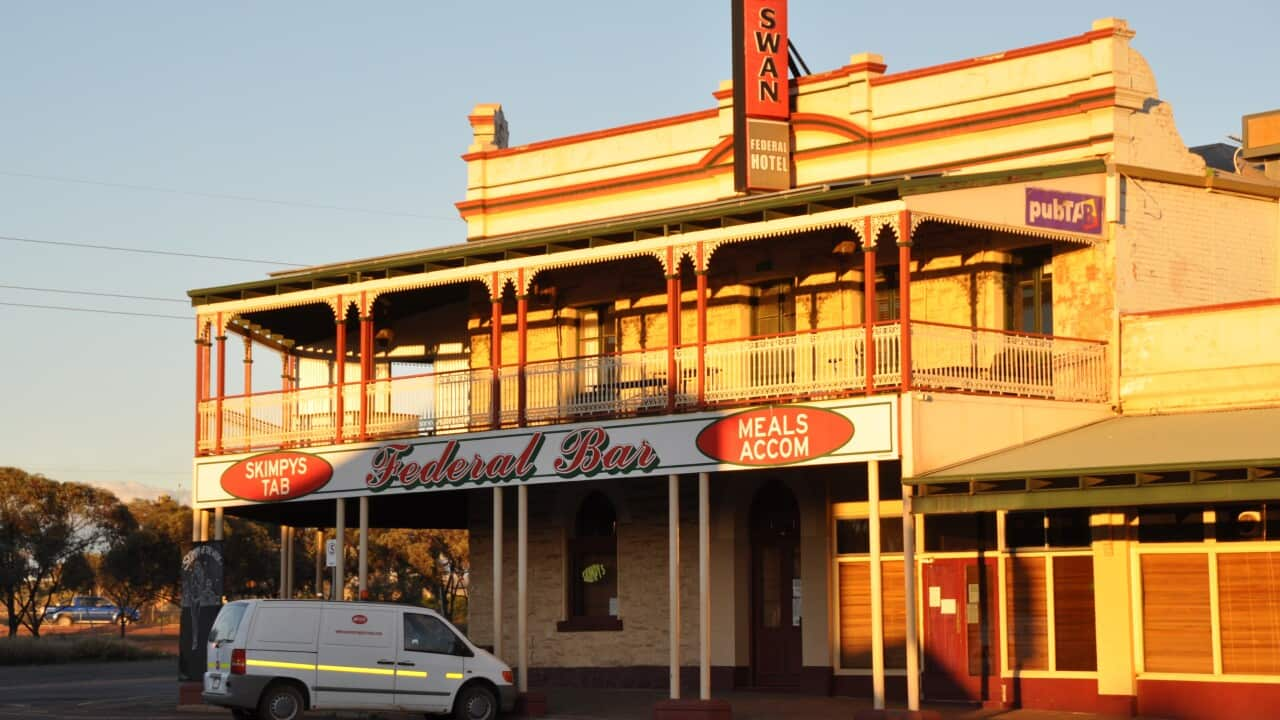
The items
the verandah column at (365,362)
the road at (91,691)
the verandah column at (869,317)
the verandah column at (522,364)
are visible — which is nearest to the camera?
the verandah column at (869,317)

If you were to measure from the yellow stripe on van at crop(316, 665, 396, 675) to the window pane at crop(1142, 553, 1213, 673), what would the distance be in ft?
33.5

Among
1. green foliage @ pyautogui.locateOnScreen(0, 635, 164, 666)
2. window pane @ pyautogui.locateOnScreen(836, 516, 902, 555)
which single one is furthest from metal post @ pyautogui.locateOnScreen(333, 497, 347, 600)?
green foliage @ pyautogui.locateOnScreen(0, 635, 164, 666)

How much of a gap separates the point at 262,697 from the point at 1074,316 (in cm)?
1257

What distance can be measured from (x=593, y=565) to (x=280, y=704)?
9.43 metres

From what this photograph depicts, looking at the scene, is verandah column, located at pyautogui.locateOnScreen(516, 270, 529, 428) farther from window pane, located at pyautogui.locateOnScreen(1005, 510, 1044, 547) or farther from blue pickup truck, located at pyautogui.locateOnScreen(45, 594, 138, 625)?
blue pickup truck, located at pyautogui.locateOnScreen(45, 594, 138, 625)

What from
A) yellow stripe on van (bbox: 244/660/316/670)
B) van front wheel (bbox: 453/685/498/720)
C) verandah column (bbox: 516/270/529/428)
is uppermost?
verandah column (bbox: 516/270/529/428)

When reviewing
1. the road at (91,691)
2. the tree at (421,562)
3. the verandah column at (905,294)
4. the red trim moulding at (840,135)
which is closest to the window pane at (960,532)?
the verandah column at (905,294)

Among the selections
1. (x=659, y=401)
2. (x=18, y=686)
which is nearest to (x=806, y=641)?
(x=659, y=401)

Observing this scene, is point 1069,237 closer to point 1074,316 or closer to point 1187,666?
point 1074,316

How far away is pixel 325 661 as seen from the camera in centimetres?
2427

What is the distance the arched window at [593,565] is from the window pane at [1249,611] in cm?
1185

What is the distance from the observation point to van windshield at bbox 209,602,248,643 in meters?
23.9

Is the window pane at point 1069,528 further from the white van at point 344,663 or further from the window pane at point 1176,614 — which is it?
the white van at point 344,663

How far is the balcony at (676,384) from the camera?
24672 mm
